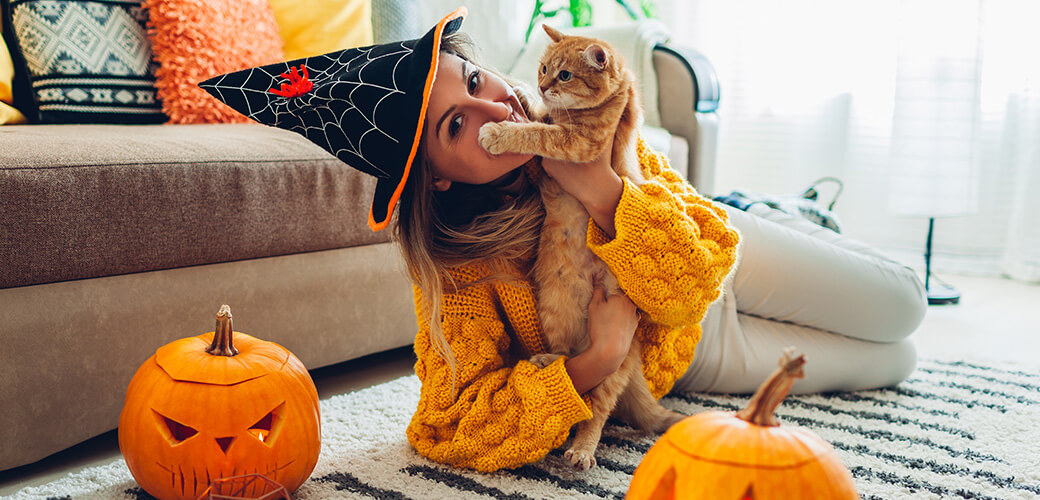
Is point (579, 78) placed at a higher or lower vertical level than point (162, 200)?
higher

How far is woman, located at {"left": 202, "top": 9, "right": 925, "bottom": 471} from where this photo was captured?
93 centimetres

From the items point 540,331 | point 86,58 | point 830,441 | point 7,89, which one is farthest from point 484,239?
point 7,89

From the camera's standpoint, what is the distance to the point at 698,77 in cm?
228

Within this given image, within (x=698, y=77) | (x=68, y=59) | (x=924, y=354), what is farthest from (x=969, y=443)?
(x=68, y=59)

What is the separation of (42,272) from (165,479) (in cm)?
42

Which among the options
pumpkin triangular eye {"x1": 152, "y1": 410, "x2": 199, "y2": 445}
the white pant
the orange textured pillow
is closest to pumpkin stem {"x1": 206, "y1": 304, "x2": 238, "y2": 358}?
pumpkin triangular eye {"x1": 152, "y1": 410, "x2": 199, "y2": 445}

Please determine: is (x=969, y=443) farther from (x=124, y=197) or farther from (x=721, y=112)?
(x=721, y=112)

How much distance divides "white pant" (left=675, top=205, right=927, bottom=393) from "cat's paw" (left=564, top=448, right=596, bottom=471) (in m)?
0.42

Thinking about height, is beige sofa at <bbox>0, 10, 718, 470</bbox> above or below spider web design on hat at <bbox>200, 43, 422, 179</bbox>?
below

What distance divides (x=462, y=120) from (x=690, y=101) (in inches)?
59.7

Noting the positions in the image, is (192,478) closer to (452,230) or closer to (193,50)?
(452,230)

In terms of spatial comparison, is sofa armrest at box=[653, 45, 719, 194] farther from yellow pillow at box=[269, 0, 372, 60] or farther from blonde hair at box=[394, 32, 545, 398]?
blonde hair at box=[394, 32, 545, 398]

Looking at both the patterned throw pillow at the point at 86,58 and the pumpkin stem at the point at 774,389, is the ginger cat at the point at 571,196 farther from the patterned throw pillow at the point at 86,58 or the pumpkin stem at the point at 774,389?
the patterned throw pillow at the point at 86,58

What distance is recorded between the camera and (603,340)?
103cm
